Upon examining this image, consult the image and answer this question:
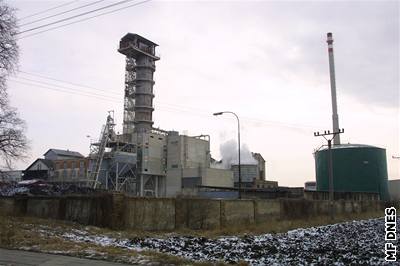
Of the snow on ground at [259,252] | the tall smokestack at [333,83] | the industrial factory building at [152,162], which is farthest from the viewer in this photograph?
the tall smokestack at [333,83]

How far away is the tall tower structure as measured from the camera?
3337 inches

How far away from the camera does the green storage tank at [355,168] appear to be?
76750mm

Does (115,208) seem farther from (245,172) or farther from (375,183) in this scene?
(245,172)

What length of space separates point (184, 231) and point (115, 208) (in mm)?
4956

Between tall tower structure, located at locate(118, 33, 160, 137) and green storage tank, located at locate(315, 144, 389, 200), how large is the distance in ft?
110

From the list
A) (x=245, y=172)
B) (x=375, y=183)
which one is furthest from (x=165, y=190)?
(x=375, y=183)

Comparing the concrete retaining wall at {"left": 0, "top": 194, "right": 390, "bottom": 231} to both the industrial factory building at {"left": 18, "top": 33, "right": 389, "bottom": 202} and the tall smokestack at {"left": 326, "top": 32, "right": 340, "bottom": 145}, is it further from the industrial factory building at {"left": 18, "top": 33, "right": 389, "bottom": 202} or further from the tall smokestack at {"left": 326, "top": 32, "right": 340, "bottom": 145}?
the tall smokestack at {"left": 326, "top": 32, "right": 340, "bottom": 145}

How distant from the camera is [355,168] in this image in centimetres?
7762

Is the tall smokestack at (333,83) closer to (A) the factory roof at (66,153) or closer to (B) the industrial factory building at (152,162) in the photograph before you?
(B) the industrial factory building at (152,162)

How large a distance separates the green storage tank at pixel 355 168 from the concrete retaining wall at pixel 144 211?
41.7 metres

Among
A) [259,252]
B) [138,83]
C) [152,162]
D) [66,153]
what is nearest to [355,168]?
[152,162]

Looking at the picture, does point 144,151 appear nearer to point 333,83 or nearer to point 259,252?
point 333,83

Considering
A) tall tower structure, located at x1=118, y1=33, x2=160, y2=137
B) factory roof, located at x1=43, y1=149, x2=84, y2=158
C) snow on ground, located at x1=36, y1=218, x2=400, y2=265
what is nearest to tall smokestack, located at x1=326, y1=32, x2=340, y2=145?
tall tower structure, located at x1=118, y1=33, x2=160, y2=137

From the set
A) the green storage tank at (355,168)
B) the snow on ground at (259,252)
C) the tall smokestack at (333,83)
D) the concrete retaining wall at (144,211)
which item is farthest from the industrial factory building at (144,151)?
the snow on ground at (259,252)
